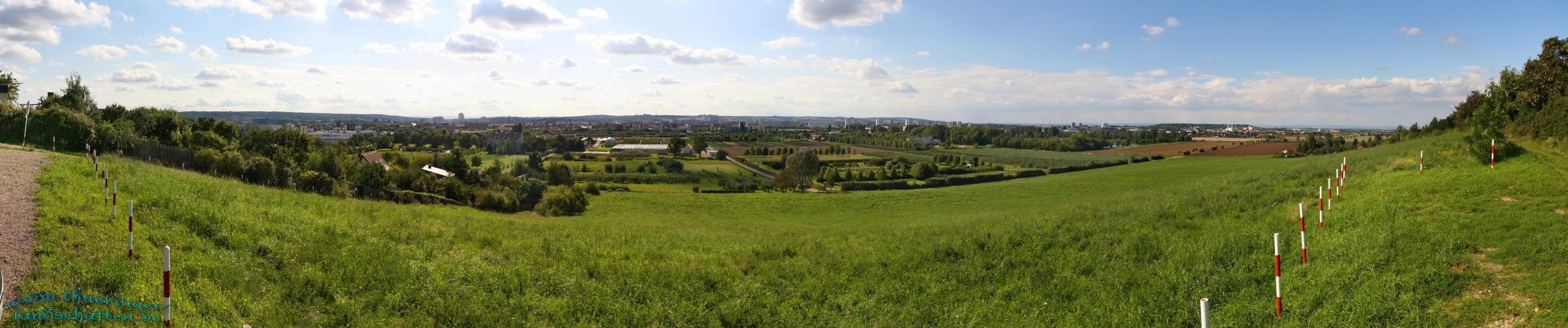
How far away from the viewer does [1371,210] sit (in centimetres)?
1249

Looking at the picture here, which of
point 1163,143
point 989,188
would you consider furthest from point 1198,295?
point 1163,143

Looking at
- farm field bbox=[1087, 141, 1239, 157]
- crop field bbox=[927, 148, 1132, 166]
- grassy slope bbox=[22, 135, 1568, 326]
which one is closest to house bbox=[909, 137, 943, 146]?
crop field bbox=[927, 148, 1132, 166]

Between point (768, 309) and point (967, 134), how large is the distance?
138071 millimetres

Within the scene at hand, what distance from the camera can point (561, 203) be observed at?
45.5 metres

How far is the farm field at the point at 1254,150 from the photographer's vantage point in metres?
69.1

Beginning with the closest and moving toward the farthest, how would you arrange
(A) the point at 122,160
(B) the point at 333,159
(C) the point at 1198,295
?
(C) the point at 1198,295, (A) the point at 122,160, (B) the point at 333,159

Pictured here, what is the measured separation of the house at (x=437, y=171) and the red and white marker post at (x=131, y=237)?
47208 mm

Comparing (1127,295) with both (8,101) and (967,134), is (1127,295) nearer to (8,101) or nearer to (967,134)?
(8,101)

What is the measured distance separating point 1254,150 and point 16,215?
9130 centimetres

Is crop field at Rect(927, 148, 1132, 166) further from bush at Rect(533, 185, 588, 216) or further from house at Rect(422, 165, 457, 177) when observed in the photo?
house at Rect(422, 165, 457, 177)

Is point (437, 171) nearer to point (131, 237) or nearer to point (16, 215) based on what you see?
point (16, 215)

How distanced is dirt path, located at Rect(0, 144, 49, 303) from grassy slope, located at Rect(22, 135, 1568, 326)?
0.77ft

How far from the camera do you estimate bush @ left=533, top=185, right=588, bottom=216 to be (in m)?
43.4

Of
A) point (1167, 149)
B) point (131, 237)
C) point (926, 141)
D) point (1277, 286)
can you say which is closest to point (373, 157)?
point (131, 237)
